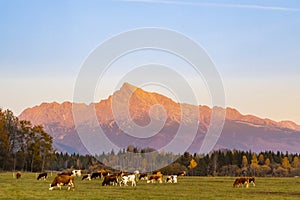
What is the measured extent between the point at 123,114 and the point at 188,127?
88.7 feet

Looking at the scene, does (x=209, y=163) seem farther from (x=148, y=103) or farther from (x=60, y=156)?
(x=60, y=156)

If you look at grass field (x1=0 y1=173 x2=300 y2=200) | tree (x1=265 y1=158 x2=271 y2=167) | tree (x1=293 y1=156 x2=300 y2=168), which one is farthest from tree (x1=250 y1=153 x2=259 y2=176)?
grass field (x1=0 y1=173 x2=300 y2=200)

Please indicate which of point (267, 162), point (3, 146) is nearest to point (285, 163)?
point (267, 162)

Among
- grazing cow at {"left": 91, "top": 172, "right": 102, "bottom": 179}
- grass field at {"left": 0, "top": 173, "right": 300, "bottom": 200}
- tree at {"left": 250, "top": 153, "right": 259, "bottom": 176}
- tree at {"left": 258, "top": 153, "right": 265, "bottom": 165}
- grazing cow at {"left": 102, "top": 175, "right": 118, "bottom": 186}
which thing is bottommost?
grass field at {"left": 0, "top": 173, "right": 300, "bottom": 200}

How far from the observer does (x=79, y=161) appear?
181500 millimetres

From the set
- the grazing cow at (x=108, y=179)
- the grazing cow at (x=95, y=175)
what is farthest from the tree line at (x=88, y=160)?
the grazing cow at (x=108, y=179)

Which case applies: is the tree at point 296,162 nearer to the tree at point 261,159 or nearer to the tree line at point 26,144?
the tree at point 261,159

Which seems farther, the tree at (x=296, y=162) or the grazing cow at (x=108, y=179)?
the tree at (x=296, y=162)

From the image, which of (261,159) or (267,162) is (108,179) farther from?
(261,159)

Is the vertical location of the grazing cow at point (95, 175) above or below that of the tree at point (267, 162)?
below

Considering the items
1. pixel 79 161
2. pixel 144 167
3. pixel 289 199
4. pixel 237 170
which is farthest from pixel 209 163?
pixel 289 199

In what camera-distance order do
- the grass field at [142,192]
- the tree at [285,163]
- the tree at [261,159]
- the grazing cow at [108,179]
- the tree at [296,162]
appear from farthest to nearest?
1. the tree at [261,159]
2. the tree at [296,162]
3. the tree at [285,163]
4. the grazing cow at [108,179]
5. the grass field at [142,192]

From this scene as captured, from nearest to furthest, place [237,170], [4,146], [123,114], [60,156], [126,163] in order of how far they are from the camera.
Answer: [4,146], [123,114], [237,170], [60,156], [126,163]

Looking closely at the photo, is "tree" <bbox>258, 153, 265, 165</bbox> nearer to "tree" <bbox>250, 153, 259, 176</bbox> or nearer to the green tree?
"tree" <bbox>250, 153, 259, 176</bbox>
